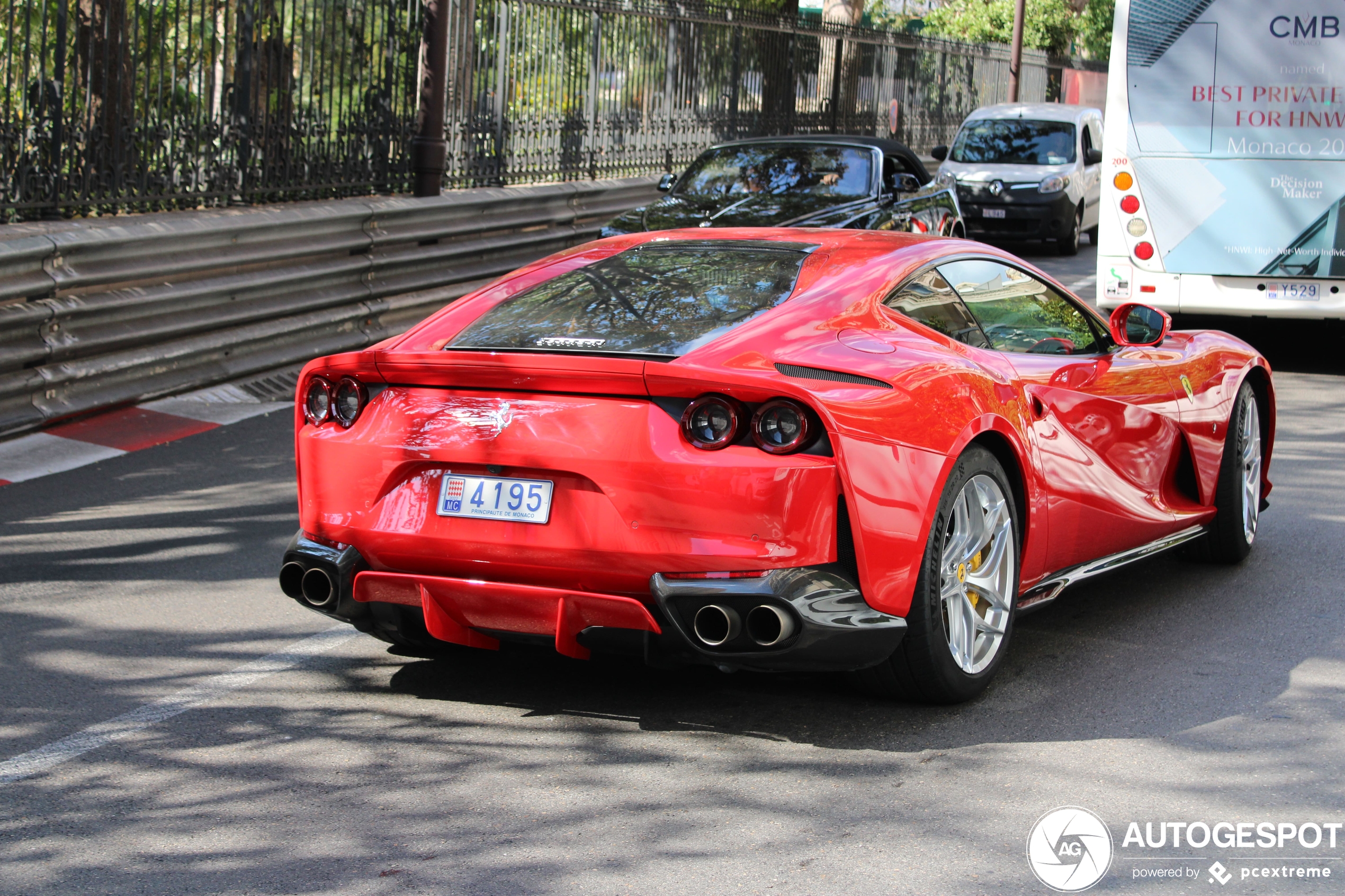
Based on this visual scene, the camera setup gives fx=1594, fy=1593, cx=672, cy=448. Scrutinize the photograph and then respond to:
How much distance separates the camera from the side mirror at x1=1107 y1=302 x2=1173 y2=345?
5.86m

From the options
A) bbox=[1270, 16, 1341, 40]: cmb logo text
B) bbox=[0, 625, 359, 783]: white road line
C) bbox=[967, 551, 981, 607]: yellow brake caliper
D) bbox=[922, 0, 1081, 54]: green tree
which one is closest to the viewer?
bbox=[0, 625, 359, 783]: white road line

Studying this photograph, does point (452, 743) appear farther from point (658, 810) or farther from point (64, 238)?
point (64, 238)

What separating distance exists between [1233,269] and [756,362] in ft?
28.6

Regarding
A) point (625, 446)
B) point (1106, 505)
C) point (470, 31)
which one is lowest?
point (1106, 505)

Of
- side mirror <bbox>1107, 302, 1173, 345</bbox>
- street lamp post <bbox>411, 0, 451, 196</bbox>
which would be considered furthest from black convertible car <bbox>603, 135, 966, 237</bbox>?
side mirror <bbox>1107, 302, 1173, 345</bbox>

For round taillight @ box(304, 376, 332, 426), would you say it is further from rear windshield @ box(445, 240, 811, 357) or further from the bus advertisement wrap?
the bus advertisement wrap

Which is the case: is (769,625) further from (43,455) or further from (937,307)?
(43,455)

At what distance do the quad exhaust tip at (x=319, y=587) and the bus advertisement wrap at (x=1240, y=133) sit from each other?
359 inches

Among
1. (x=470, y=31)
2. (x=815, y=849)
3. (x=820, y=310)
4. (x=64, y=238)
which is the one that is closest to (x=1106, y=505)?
(x=820, y=310)

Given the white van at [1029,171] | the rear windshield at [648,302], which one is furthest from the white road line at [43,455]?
the white van at [1029,171]

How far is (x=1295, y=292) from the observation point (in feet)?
38.9

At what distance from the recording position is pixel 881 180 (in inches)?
511

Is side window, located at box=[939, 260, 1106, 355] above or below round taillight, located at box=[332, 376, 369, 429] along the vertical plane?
above

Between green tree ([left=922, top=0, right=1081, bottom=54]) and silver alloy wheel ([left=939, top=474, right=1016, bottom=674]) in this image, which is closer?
silver alloy wheel ([left=939, top=474, right=1016, bottom=674])
